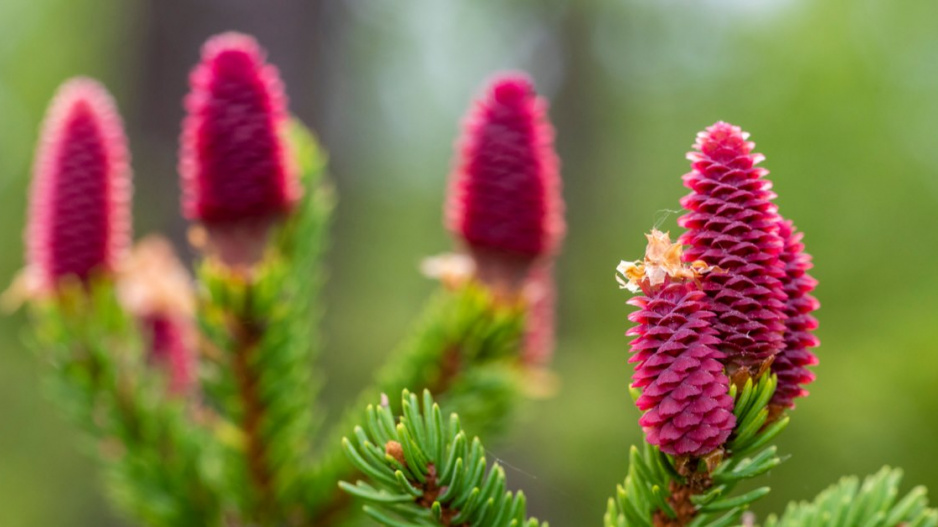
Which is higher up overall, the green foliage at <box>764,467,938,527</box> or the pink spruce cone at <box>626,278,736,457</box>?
the pink spruce cone at <box>626,278,736,457</box>

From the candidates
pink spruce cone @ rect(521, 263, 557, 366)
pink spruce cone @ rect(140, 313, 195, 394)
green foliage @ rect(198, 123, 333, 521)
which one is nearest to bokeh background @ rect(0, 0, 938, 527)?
pink spruce cone @ rect(521, 263, 557, 366)

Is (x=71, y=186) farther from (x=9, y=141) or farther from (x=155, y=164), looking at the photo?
(x=9, y=141)

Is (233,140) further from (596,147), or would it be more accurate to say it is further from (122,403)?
(596,147)

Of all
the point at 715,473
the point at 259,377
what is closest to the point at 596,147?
the point at 259,377

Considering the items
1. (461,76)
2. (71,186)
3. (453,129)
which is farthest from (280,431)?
(453,129)

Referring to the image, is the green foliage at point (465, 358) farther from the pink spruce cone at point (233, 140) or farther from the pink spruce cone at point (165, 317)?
the pink spruce cone at point (165, 317)

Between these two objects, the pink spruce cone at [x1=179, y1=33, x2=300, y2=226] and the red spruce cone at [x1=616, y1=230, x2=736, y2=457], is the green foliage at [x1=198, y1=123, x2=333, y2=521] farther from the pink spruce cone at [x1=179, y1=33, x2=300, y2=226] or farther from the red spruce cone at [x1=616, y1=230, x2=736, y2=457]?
the red spruce cone at [x1=616, y1=230, x2=736, y2=457]

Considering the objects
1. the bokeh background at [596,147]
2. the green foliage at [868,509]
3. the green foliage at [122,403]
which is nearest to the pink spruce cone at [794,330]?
the green foliage at [868,509]
